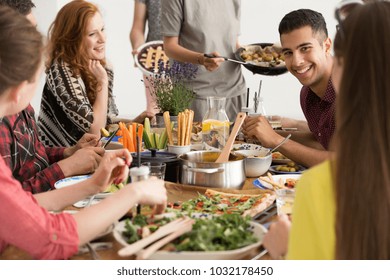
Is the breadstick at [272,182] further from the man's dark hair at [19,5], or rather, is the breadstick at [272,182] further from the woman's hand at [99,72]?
the woman's hand at [99,72]

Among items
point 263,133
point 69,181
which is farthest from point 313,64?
point 69,181

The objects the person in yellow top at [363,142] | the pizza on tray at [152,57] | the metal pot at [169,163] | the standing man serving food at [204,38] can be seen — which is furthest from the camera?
the pizza on tray at [152,57]

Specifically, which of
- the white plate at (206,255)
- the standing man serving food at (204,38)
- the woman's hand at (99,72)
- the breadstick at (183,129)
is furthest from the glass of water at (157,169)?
the standing man serving food at (204,38)

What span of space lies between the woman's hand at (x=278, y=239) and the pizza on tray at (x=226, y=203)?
33 centimetres

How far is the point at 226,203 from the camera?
5.97 feet

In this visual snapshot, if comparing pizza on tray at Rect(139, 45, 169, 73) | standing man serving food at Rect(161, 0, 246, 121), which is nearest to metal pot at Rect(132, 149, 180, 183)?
standing man serving food at Rect(161, 0, 246, 121)

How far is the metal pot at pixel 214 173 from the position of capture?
197 cm

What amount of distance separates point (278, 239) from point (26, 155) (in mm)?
1371

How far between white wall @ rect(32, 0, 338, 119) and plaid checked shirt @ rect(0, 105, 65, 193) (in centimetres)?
421

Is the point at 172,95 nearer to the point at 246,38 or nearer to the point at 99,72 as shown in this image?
the point at 99,72

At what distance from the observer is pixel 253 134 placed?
8.40ft

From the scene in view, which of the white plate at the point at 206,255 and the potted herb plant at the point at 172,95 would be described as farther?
the potted herb plant at the point at 172,95

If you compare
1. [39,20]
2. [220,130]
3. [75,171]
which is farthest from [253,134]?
[39,20]

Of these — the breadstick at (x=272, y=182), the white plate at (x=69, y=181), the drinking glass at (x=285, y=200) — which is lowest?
the white plate at (x=69, y=181)
